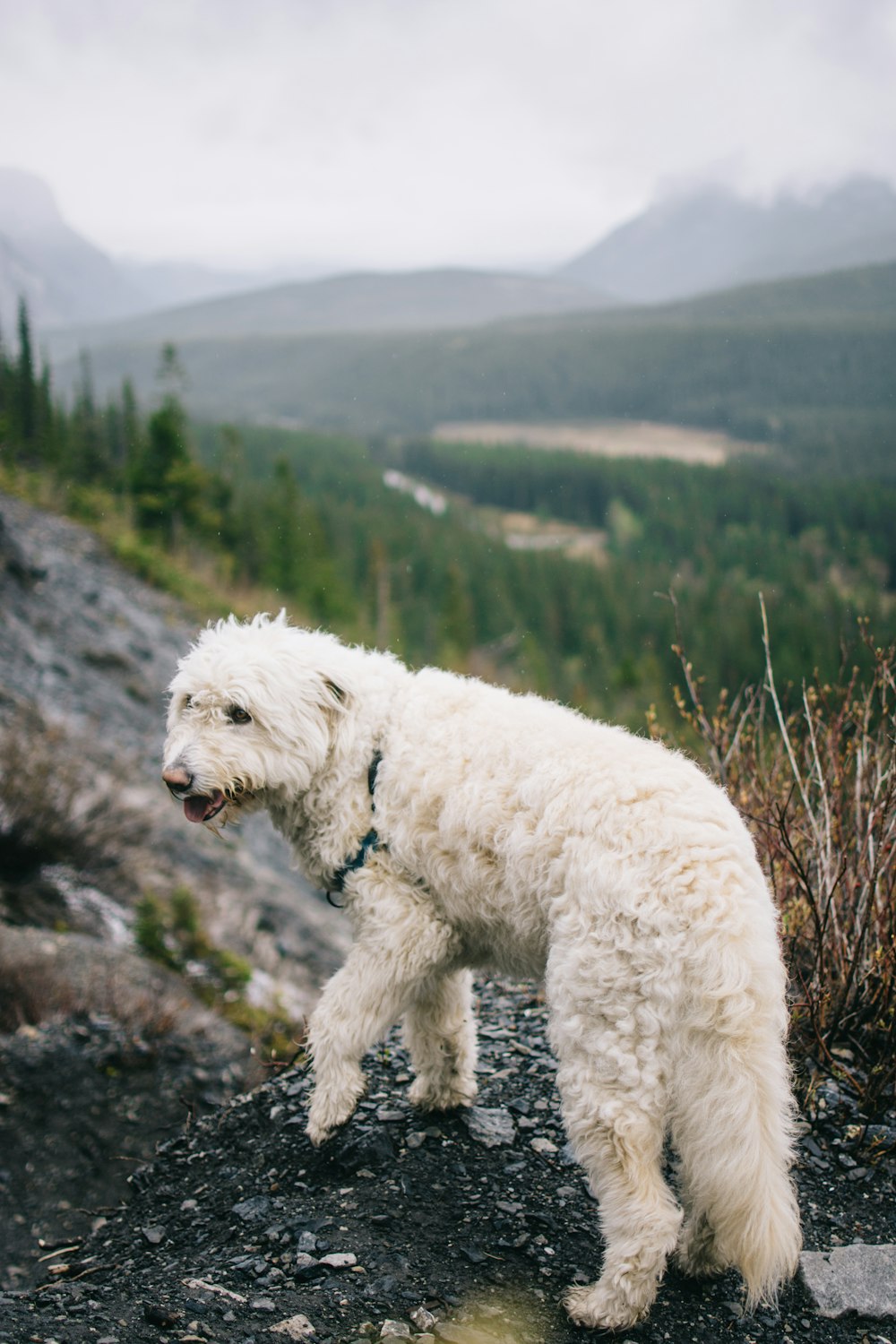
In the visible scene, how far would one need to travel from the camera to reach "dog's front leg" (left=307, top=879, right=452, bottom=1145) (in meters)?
4.00

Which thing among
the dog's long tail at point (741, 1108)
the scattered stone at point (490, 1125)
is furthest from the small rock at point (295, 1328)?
the dog's long tail at point (741, 1108)

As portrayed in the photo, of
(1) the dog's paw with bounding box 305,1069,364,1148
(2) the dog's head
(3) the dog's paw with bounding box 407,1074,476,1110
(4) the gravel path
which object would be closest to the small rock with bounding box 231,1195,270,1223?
(4) the gravel path

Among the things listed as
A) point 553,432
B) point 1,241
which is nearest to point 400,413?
point 553,432

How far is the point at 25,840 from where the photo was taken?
9.03 metres

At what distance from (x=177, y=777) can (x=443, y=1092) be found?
7.67 ft

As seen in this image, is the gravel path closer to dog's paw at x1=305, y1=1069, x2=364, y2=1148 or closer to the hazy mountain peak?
dog's paw at x1=305, y1=1069, x2=364, y2=1148

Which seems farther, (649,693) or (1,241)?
(649,693)

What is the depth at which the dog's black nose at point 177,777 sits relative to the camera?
397 cm

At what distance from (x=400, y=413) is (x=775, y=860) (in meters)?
172

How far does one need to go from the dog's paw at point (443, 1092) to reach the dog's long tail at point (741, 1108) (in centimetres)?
188

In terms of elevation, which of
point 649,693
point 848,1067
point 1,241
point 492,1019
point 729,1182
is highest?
point 1,241

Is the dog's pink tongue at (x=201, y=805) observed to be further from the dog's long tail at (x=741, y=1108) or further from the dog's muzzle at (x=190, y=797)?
the dog's long tail at (x=741, y=1108)

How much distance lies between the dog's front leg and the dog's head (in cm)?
74

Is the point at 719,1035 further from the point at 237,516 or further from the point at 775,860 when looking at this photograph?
the point at 237,516
